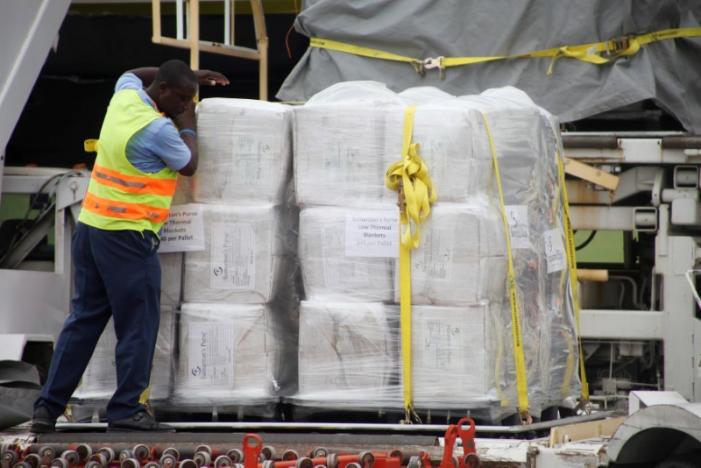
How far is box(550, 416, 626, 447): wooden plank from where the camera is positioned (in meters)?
4.57

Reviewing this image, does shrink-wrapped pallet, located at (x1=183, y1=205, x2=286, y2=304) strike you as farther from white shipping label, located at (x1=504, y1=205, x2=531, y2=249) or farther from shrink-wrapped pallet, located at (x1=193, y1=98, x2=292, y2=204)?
white shipping label, located at (x1=504, y1=205, x2=531, y2=249)

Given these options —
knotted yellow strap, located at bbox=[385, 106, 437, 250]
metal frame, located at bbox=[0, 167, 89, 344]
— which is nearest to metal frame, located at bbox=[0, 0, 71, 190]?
metal frame, located at bbox=[0, 167, 89, 344]

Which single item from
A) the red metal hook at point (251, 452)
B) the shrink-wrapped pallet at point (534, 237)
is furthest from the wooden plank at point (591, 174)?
the red metal hook at point (251, 452)

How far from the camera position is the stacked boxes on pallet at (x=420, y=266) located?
16.0 feet

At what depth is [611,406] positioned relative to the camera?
6.38 meters

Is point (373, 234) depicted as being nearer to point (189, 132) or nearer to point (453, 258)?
point (453, 258)

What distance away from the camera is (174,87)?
5121 mm

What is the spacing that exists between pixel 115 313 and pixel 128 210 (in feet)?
1.31

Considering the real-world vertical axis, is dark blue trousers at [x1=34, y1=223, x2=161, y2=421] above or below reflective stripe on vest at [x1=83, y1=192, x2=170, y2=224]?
below

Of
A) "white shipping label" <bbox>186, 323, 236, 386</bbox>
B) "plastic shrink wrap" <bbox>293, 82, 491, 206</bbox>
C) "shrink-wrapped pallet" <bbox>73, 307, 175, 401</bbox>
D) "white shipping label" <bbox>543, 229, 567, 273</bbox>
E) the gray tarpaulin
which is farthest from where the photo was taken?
the gray tarpaulin

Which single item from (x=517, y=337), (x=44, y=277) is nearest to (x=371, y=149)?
(x=517, y=337)

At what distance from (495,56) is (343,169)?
219cm

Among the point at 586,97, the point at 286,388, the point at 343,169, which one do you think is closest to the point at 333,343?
the point at 286,388

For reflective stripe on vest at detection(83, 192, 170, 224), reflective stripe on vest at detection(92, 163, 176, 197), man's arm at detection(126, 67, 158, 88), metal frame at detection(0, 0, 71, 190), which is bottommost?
reflective stripe on vest at detection(83, 192, 170, 224)
